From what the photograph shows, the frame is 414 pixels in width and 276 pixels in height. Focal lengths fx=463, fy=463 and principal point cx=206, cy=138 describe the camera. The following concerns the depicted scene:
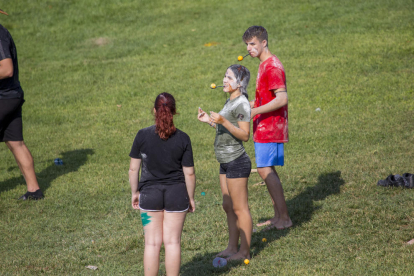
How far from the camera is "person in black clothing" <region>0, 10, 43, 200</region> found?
20.9 ft

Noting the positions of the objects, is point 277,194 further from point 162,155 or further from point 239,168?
point 162,155

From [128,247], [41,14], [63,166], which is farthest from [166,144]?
[41,14]

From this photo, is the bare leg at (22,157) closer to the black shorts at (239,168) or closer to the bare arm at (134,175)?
the bare arm at (134,175)

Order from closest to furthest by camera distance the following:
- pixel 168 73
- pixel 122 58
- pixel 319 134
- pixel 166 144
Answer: pixel 166 144 < pixel 319 134 < pixel 168 73 < pixel 122 58

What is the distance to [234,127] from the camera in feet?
13.6

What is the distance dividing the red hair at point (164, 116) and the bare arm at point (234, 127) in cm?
38

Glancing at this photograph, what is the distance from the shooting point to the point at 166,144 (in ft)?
12.5

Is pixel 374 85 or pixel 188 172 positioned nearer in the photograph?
pixel 188 172

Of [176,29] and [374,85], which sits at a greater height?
[176,29]

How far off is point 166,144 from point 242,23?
13.1m

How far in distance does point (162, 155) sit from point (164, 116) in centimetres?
32

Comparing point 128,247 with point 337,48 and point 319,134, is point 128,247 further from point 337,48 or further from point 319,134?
point 337,48

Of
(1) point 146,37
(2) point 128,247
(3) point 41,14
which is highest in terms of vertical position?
(3) point 41,14

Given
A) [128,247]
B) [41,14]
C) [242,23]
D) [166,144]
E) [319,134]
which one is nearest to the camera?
[166,144]
